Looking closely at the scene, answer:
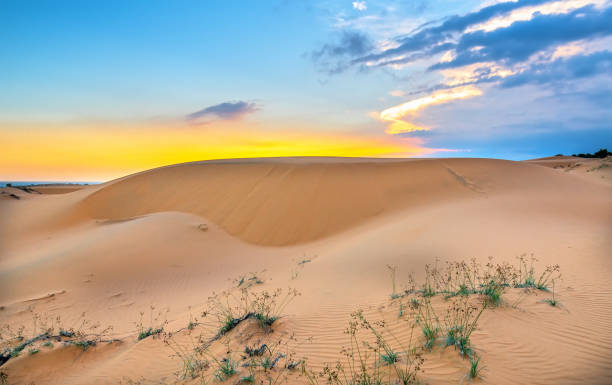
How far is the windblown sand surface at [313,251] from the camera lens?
385cm

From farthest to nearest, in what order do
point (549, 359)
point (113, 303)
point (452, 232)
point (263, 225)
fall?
point (263, 225) < point (452, 232) < point (113, 303) < point (549, 359)

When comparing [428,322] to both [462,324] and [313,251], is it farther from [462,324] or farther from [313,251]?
[313,251]

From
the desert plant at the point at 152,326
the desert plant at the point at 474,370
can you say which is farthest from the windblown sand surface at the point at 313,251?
the desert plant at the point at 152,326

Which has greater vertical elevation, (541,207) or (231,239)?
(541,207)

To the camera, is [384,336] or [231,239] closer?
[384,336]

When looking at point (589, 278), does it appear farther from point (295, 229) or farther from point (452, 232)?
point (295, 229)

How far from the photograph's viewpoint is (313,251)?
10.9 metres

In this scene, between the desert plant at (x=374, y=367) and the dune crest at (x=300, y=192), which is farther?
the dune crest at (x=300, y=192)

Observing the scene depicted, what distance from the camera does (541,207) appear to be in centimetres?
1096

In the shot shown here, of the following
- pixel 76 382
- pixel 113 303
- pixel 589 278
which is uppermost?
pixel 589 278

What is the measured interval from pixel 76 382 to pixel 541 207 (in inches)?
538

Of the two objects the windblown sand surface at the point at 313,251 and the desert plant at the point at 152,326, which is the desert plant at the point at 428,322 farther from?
the desert plant at the point at 152,326

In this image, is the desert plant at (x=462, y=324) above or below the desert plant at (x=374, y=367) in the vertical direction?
above

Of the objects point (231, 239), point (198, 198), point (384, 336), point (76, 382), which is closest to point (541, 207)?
point (384, 336)
